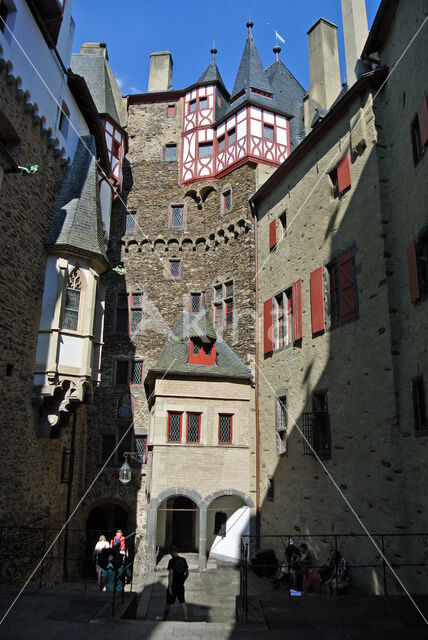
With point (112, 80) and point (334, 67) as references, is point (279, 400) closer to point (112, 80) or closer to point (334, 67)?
point (334, 67)

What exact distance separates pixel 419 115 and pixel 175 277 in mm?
14864

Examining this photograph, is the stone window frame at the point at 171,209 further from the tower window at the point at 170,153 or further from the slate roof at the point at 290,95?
the slate roof at the point at 290,95

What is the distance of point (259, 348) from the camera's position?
19.2 m

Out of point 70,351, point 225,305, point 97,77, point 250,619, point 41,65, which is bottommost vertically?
point 250,619

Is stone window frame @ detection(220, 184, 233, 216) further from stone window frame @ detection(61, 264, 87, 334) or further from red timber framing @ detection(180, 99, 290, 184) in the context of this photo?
stone window frame @ detection(61, 264, 87, 334)

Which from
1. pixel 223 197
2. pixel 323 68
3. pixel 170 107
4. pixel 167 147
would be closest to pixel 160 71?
pixel 170 107

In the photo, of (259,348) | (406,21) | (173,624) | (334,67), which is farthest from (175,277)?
(173,624)

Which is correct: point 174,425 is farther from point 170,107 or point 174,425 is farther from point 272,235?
point 170,107

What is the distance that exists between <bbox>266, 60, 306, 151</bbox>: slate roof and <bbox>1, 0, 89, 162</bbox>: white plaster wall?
11.0 m

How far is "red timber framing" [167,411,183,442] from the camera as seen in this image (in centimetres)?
1767

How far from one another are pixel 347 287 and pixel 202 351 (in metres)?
7.28

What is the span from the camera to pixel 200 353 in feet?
62.5

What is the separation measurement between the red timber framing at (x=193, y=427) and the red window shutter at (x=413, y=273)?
970cm

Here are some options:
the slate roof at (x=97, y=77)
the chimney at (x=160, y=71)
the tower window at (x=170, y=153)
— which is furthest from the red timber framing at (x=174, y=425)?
the chimney at (x=160, y=71)
